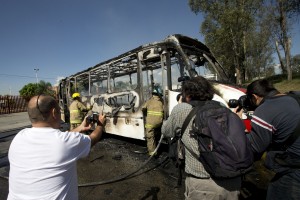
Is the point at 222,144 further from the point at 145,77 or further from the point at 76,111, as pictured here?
the point at 76,111

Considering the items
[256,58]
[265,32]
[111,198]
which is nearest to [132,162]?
[111,198]

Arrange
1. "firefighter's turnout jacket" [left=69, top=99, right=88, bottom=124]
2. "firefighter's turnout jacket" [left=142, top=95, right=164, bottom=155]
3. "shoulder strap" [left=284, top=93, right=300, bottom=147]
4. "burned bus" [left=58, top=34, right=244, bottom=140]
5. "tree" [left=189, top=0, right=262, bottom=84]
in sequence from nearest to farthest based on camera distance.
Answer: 1. "shoulder strap" [left=284, top=93, right=300, bottom=147]
2. "burned bus" [left=58, top=34, right=244, bottom=140]
3. "firefighter's turnout jacket" [left=142, top=95, right=164, bottom=155]
4. "firefighter's turnout jacket" [left=69, top=99, right=88, bottom=124]
5. "tree" [left=189, top=0, right=262, bottom=84]

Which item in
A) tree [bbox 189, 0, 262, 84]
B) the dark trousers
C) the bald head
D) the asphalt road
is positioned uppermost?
tree [bbox 189, 0, 262, 84]

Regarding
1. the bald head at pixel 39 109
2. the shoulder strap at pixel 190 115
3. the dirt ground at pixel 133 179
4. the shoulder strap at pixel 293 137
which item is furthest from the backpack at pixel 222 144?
the dirt ground at pixel 133 179

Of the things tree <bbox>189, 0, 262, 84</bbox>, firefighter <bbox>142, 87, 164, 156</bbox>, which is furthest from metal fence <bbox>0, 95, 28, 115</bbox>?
firefighter <bbox>142, 87, 164, 156</bbox>

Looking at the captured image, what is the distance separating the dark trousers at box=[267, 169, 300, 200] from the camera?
2096 mm

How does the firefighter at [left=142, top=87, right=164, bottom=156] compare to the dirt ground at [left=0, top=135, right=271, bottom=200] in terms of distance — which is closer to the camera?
the dirt ground at [left=0, top=135, right=271, bottom=200]

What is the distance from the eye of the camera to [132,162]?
5.83 meters

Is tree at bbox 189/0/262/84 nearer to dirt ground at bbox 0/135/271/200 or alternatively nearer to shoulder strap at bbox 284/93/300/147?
dirt ground at bbox 0/135/271/200

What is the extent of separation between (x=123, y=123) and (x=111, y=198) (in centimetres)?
282

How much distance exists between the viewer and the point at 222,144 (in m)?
1.86

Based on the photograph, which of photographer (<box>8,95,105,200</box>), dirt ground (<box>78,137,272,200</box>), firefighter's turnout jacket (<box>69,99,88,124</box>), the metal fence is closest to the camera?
photographer (<box>8,95,105,200</box>)

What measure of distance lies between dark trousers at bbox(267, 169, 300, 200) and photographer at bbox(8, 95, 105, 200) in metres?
1.72

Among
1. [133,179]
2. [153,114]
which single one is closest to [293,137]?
[133,179]
